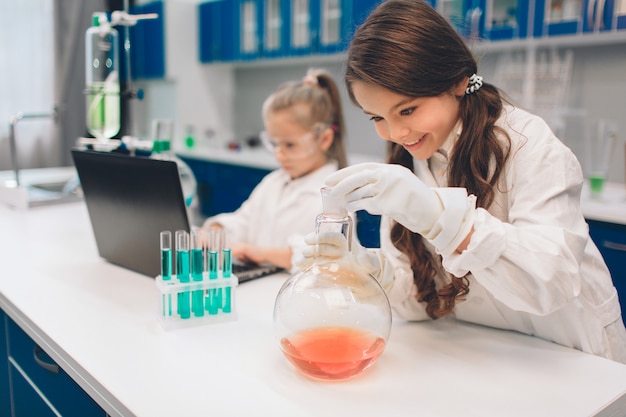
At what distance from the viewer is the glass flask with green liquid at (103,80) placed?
175cm

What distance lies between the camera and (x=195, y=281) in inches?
42.8

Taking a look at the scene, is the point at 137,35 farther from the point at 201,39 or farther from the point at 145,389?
the point at 145,389

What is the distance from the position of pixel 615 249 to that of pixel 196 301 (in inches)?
65.6

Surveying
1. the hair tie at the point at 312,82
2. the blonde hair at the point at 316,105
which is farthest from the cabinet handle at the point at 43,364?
the hair tie at the point at 312,82

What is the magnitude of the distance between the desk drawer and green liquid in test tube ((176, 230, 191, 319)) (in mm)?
213

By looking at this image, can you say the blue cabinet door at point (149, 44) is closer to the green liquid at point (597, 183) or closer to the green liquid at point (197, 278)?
the green liquid at point (597, 183)

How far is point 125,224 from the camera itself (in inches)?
55.7

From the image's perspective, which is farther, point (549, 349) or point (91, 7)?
point (91, 7)

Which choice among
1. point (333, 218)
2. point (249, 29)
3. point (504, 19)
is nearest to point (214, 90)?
point (249, 29)

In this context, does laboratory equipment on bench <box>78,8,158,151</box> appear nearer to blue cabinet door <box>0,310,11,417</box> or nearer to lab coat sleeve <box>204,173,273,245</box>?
lab coat sleeve <box>204,173,273,245</box>

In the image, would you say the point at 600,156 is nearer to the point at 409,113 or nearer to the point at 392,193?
the point at 409,113

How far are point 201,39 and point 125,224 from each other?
3.54 meters

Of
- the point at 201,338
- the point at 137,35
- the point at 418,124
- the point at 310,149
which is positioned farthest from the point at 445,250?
the point at 137,35

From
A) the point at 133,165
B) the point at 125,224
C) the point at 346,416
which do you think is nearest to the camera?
the point at 346,416
